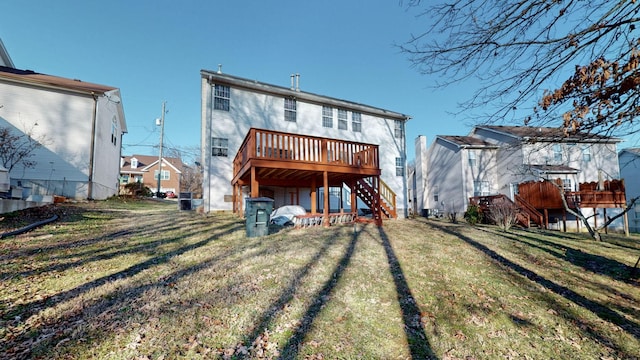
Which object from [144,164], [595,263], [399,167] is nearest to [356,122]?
[399,167]

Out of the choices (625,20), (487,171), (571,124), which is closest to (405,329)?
(571,124)

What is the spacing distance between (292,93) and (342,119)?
136 inches

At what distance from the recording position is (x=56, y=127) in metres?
13.1

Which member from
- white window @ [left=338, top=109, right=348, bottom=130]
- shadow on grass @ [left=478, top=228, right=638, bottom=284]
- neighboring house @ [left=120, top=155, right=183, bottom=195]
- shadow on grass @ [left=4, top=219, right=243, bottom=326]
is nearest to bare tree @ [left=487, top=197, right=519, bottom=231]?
shadow on grass @ [left=478, top=228, right=638, bottom=284]

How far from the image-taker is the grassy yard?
2674 mm

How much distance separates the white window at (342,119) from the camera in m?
15.3

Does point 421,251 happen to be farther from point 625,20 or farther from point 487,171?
point 487,171

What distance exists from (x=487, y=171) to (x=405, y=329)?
2070 cm

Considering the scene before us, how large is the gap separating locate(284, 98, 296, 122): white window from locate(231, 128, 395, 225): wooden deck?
13.1 feet

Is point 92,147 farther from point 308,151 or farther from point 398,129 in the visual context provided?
point 398,129

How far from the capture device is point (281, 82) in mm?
15008

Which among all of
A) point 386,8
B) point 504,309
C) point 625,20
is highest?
point 386,8

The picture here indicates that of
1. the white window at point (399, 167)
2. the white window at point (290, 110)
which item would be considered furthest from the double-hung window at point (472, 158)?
the white window at point (290, 110)

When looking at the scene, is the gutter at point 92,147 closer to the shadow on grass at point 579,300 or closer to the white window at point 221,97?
the white window at point 221,97
